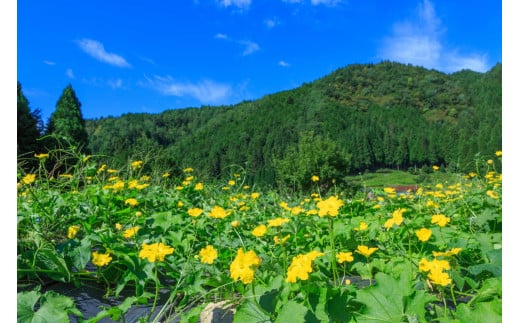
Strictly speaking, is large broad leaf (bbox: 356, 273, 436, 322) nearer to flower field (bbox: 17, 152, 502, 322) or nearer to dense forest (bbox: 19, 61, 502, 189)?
flower field (bbox: 17, 152, 502, 322)

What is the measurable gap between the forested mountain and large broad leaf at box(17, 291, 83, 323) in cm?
3183

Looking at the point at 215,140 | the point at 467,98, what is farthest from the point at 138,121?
→ the point at 467,98

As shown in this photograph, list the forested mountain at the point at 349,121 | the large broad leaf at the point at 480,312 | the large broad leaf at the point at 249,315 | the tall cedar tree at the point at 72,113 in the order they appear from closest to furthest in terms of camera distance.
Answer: the large broad leaf at the point at 480,312 → the large broad leaf at the point at 249,315 → the tall cedar tree at the point at 72,113 → the forested mountain at the point at 349,121

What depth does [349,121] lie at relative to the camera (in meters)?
69.6

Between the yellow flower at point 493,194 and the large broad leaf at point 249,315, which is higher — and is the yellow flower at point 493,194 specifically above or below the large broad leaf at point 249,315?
above

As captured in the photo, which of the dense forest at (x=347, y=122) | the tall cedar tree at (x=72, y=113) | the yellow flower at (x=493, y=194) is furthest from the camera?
the dense forest at (x=347, y=122)

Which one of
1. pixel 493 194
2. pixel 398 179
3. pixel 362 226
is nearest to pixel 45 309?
pixel 362 226

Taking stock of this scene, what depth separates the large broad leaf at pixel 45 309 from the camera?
2.79 feet

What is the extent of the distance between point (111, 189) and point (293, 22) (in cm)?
232

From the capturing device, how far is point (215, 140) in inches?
2697

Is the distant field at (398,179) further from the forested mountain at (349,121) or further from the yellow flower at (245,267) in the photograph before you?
the forested mountain at (349,121)

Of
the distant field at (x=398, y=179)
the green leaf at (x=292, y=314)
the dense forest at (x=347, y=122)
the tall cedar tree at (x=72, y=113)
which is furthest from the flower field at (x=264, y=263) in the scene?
the dense forest at (x=347, y=122)

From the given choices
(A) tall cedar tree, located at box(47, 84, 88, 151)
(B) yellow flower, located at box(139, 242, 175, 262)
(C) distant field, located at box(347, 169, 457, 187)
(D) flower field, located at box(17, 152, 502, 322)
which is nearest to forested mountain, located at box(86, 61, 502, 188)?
(C) distant field, located at box(347, 169, 457, 187)
